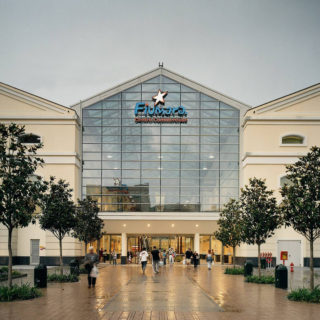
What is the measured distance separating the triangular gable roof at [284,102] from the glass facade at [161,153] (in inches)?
161

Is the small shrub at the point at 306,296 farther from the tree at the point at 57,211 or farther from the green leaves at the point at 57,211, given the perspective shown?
the green leaves at the point at 57,211

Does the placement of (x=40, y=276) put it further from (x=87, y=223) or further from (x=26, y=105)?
(x=26, y=105)

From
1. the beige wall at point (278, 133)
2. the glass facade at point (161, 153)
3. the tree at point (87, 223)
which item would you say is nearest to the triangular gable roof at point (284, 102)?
the beige wall at point (278, 133)

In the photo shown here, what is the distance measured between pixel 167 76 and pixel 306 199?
30.6m

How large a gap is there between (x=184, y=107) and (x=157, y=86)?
3.27 meters

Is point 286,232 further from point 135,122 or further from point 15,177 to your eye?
point 15,177

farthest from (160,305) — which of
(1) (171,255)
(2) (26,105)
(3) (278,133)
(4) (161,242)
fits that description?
(4) (161,242)

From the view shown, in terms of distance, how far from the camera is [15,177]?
16.8 meters

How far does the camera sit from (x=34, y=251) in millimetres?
41938

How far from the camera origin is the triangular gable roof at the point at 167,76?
4650 centimetres

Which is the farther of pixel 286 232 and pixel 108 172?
pixel 108 172

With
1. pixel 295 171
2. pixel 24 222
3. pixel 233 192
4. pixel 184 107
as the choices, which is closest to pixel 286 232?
pixel 233 192

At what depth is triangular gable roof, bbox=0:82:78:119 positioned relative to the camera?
41875 mm

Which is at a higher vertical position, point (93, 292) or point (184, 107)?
point (184, 107)
